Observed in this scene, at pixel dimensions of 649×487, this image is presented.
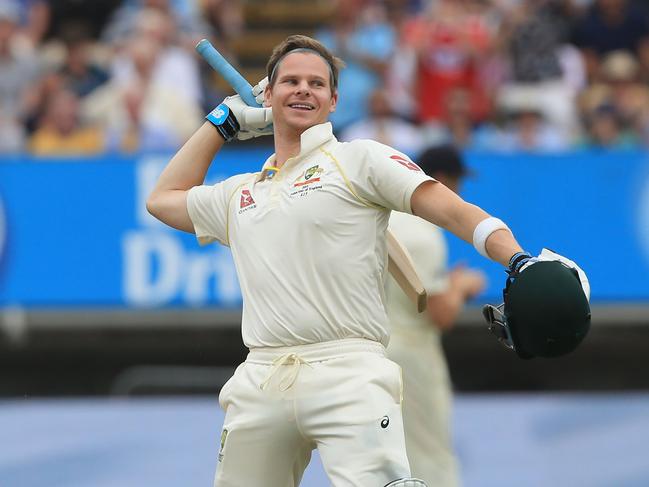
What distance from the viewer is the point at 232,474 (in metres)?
4.77

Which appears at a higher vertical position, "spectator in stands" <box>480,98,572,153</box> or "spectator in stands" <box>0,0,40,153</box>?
"spectator in stands" <box>0,0,40,153</box>

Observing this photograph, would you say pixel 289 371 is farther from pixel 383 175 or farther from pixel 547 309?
pixel 547 309

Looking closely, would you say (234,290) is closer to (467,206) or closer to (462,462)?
(462,462)

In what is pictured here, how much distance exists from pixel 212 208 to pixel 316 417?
93cm

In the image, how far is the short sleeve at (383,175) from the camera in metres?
4.53

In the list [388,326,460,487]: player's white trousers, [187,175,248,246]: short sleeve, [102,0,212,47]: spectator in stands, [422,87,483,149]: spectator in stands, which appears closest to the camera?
[187,175,248,246]: short sleeve

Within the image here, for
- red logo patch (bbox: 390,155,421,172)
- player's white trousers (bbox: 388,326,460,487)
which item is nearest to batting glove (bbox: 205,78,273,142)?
red logo patch (bbox: 390,155,421,172)

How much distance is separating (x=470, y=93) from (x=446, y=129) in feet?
1.75

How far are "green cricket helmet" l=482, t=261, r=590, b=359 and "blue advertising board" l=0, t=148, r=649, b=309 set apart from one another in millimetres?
7363

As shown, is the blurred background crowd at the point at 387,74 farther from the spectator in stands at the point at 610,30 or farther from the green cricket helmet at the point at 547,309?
the green cricket helmet at the point at 547,309

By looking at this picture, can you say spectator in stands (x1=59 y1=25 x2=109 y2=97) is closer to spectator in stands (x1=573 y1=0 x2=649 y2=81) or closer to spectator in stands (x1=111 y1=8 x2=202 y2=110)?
spectator in stands (x1=111 y1=8 x2=202 y2=110)

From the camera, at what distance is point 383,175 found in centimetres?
459

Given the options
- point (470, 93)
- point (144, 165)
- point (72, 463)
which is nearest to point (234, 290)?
point (144, 165)

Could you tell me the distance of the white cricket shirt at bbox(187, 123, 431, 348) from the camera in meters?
4.68
